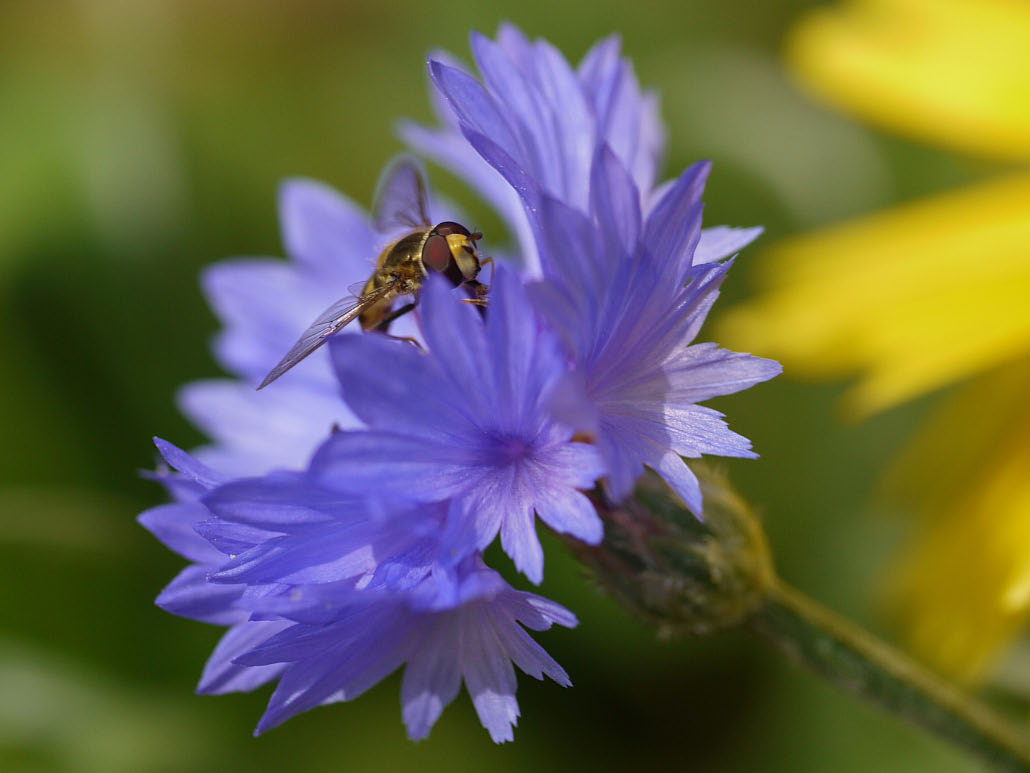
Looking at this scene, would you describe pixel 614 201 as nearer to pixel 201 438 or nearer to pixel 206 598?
pixel 206 598

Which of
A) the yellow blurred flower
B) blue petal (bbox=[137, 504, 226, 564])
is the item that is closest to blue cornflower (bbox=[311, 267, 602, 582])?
blue petal (bbox=[137, 504, 226, 564])

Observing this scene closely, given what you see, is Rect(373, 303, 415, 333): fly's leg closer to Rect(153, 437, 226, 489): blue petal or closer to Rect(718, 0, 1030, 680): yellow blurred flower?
Rect(153, 437, 226, 489): blue petal

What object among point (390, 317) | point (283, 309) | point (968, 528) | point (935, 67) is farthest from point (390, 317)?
point (935, 67)

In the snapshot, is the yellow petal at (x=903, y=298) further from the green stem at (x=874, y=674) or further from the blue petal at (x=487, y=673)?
the blue petal at (x=487, y=673)

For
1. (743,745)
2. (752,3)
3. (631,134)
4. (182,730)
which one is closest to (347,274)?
(631,134)

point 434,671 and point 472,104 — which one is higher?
point 472,104
